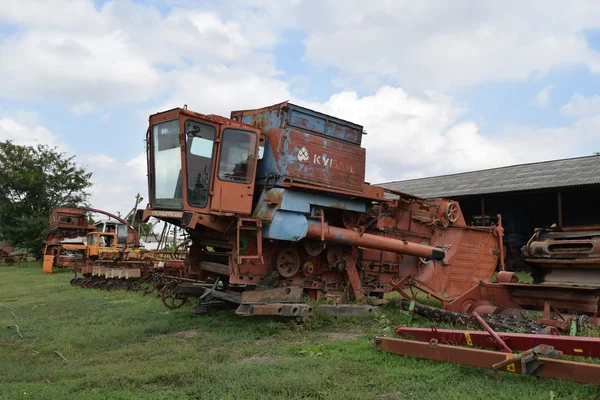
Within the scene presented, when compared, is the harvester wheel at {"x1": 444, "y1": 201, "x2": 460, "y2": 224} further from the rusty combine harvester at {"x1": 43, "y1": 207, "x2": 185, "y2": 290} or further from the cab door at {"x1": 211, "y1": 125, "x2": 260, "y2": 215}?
the rusty combine harvester at {"x1": 43, "y1": 207, "x2": 185, "y2": 290}

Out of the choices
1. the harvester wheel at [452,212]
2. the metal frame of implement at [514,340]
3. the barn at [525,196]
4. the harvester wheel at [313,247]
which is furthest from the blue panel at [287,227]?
the barn at [525,196]

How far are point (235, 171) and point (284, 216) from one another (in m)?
1.08

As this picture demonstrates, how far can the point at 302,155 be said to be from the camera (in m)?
8.42

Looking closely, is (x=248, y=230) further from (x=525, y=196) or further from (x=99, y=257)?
(x=525, y=196)

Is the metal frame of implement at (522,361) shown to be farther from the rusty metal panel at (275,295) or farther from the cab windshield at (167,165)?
the cab windshield at (167,165)

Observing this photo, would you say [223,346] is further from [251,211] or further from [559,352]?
[559,352]

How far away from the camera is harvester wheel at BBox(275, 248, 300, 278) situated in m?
8.73

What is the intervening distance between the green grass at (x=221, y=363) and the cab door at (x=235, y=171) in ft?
6.49

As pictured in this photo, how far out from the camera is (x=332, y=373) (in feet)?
17.0

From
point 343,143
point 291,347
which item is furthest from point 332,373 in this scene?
point 343,143

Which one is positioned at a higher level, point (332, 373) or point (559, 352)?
point (559, 352)

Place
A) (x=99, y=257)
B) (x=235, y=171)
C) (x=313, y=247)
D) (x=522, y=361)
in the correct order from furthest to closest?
(x=99, y=257) → (x=313, y=247) → (x=235, y=171) → (x=522, y=361)

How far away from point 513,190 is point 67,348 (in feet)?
57.1

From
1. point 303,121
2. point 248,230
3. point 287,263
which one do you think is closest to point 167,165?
point 248,230
